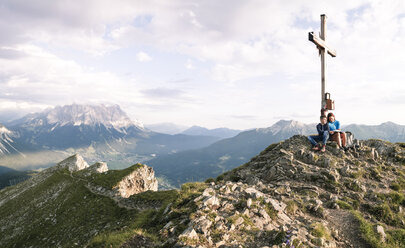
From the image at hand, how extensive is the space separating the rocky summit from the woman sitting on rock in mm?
1042

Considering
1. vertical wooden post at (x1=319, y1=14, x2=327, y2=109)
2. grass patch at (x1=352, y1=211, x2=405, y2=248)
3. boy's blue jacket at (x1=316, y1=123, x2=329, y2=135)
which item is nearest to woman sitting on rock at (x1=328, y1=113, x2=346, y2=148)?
boy's blue jacket at (x1=316, y1=123, x2=329, y2=135)

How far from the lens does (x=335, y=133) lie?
23.6 meters

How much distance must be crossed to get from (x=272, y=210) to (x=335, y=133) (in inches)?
644

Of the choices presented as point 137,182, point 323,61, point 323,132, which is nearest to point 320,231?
point 323,132

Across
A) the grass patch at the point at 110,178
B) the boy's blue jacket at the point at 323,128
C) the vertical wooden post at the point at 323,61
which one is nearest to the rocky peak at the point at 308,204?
the boy's blue jacket at the point at 323,128

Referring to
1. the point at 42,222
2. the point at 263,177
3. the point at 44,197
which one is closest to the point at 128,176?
the point at 42,222

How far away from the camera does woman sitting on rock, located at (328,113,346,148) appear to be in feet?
76.2

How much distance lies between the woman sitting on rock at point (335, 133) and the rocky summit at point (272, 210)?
104cm

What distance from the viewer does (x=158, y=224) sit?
39.9 feet

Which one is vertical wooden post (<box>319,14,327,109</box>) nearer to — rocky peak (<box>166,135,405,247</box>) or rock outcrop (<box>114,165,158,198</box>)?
rocky peak (<box>166,135,405,247</box>)

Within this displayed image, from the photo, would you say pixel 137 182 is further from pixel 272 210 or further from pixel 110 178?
pixel 272 210

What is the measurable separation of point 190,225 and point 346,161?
18989 millimetres

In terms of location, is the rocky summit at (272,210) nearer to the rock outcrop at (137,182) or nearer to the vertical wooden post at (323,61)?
the rock outcrop at (137,182)

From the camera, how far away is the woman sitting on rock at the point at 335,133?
23.2m
